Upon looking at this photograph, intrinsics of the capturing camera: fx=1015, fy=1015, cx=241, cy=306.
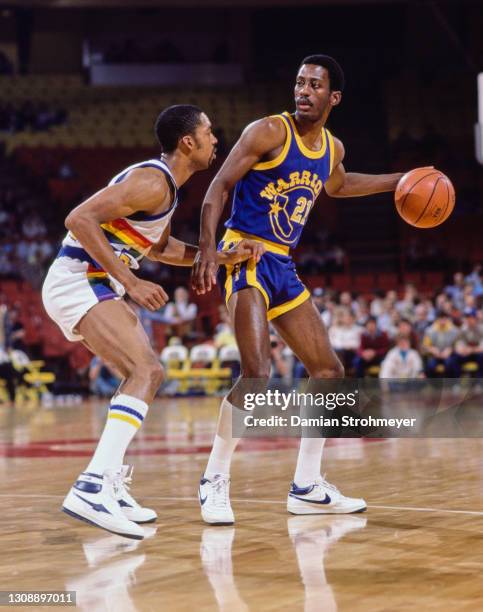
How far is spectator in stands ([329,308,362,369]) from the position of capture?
14.1 metres

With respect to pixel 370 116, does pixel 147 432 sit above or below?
below

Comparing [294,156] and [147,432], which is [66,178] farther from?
[294,156]

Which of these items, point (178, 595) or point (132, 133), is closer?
point (178, 595)

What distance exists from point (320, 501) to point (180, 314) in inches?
405

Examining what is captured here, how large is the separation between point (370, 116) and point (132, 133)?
17.5 ft

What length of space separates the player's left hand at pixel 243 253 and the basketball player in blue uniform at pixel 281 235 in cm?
9

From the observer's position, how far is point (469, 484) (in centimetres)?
583

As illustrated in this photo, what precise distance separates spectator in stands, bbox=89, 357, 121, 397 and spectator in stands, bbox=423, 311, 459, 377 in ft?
14.9

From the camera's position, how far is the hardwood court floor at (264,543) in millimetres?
3283

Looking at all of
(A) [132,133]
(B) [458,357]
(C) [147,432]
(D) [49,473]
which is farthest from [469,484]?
(A) [132,133]

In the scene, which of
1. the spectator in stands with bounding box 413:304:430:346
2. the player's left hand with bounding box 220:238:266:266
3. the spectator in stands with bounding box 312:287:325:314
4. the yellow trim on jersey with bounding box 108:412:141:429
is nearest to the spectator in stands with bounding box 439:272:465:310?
the spectator in stands with bounding box 413:304:430:346

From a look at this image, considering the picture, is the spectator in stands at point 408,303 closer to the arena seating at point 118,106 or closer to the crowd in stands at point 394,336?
the crowd in stands at point 394,336

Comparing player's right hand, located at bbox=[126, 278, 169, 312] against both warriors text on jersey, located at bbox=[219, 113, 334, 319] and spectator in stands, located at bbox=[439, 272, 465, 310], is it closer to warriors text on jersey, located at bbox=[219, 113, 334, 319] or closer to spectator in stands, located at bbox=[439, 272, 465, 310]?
warriors text on jersey, located at bbox=[219, 113, 334, 319]

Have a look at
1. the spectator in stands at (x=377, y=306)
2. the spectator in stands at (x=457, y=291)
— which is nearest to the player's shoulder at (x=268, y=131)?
the spectator in stands at (x=377, y=306)
